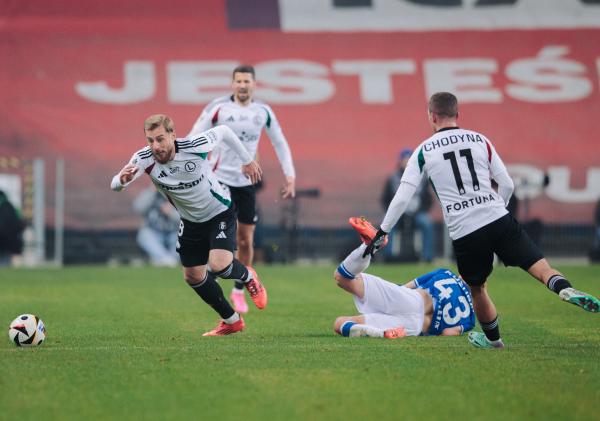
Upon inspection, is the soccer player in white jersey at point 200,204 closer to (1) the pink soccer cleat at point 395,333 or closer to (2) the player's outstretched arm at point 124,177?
(2) the player's outstretched arm at point 124,177

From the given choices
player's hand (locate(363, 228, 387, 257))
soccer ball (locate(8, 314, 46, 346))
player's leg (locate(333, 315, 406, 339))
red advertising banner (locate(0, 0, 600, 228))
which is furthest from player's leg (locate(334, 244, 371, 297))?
red advertising banner (locate(0, 0, 600, 228))

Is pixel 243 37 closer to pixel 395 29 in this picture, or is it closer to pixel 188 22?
pixel 188 22

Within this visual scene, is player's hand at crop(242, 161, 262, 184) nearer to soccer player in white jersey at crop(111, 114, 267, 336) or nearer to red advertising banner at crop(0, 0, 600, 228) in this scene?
soccer player in white jersey at crop(111, 114, 267, 336)

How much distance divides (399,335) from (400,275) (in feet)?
29.1

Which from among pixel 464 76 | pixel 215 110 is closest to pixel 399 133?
pixel 464 76

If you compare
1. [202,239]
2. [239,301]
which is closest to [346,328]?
[202,239]

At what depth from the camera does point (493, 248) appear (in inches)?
372

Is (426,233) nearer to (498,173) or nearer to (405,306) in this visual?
(405,306)

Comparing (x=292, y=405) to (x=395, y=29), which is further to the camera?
(x=395, y=29)

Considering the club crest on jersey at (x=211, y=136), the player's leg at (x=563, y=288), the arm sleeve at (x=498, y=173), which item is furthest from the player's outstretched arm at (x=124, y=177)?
the player's leg at (x=563, y=288)

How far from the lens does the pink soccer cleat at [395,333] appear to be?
10.6 m

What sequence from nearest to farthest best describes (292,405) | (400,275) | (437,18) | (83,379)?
(292,405), (83,379), (400,275), (437,18)

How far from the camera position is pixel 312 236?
80.4ft

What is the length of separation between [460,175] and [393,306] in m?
1.90
